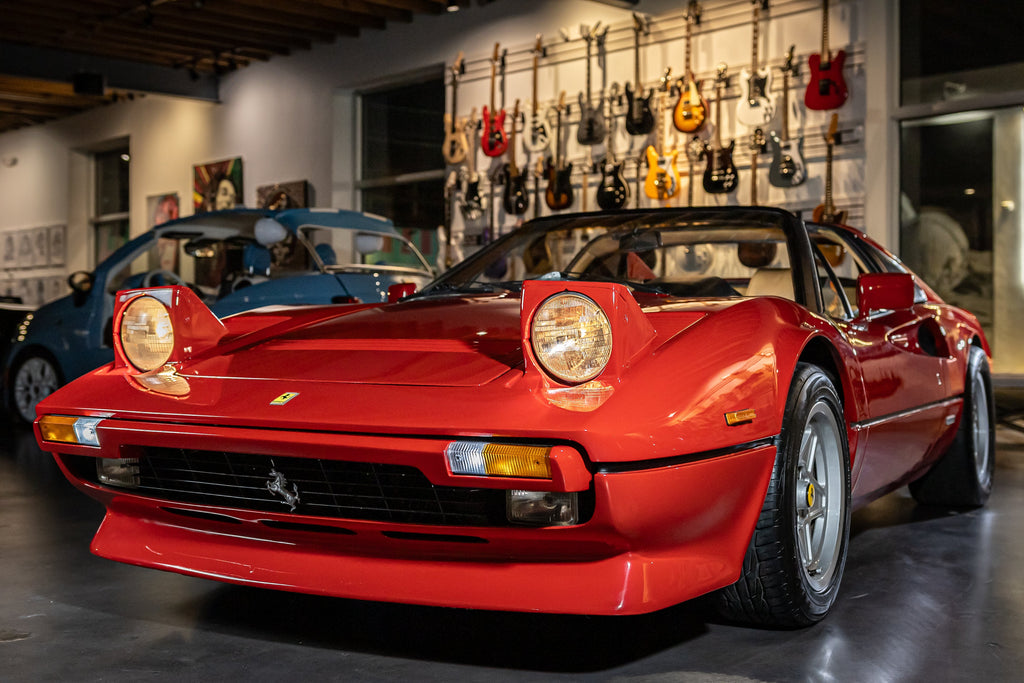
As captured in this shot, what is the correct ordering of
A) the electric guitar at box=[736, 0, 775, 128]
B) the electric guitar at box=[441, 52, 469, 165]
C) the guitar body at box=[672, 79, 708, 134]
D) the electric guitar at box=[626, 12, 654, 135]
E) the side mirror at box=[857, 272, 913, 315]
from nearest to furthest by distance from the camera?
1. the side mirror at box=[857, 272, 913, 315]
2. the electric guitar at box=[736, 0, 775, 128]
3. the guitar body at box=[672, 79, 708, 134]
4. the electric guitar at box=[626, 12, 654, 135]
5. the electric guitar at box=[441, 52, 469, 165]

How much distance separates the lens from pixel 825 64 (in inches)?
308

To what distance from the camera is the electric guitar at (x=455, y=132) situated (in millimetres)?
10523

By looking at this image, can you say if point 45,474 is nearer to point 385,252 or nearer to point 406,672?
point 385,252

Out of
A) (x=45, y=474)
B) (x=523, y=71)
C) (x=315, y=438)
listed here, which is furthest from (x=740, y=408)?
(x=523, y=71)

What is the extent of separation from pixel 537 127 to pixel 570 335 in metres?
8.13

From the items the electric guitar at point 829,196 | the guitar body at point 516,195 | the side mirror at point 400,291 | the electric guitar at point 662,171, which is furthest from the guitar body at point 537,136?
the side mirror at point 400,291

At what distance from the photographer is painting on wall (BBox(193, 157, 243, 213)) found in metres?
13.2

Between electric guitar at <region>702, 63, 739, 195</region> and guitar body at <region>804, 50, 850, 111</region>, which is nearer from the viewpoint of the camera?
guitar body at <region>804, 50, 850, 111</region>

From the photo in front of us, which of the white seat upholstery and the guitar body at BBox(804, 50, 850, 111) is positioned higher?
the guitar body at BBox(804, 50, 850, 111)

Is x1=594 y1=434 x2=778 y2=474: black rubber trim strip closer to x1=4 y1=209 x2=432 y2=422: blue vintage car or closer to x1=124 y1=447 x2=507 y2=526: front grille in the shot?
x1=124 y1=447 x2=507 y2=526: front grille

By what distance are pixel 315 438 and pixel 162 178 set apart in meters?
13.5

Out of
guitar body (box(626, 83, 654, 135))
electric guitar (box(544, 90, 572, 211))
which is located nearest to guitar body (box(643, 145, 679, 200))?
guitar body (box(626, 83, 654, 135))

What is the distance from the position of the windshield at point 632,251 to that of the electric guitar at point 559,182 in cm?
600

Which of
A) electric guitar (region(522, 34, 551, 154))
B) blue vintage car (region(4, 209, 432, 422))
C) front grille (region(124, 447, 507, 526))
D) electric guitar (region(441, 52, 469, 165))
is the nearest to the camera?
front grille (region(124, 447, 507, 526))
